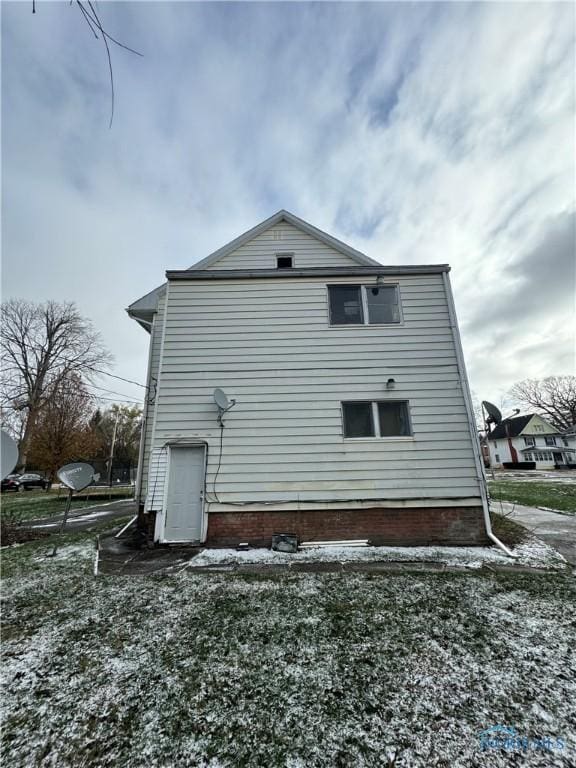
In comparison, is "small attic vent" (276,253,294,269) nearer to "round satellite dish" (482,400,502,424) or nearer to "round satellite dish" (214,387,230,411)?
"round satellite dish" (214,387,230,411)

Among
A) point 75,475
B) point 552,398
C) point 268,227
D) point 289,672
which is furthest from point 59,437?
point 552,398

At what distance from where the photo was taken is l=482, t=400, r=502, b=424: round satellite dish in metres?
6.80

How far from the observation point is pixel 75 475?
21.2 feet

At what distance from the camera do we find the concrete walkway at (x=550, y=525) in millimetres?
5592

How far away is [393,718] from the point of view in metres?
2.06

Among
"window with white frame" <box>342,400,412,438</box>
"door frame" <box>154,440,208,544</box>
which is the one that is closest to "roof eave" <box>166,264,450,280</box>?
"window with white frame" <box>342,400,412,438</box>

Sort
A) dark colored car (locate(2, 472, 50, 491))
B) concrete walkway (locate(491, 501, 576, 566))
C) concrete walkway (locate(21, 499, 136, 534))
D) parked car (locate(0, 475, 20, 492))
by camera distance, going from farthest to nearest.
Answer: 1. dark colored car (locate(2, 472, 50, 491))
2. parked car (locate(0, 475, 20, 492))
3. concrete walkway (locate(21, 499, 136, 534))
4. concrete walkway (locate(491, 501, 576, 566))

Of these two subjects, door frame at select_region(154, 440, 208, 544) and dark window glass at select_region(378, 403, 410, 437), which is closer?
door frame at select_region(154, 440, 208, 544)

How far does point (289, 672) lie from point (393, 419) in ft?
15.9

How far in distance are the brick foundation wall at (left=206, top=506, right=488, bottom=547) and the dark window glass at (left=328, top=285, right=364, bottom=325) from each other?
4.26 metres

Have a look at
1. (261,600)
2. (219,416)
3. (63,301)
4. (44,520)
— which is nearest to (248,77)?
(219,416)

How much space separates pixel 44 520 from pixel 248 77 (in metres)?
13.6

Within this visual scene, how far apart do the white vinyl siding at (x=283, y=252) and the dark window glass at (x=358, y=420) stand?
4139 millimetres

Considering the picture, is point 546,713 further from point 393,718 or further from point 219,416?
point 219,416
